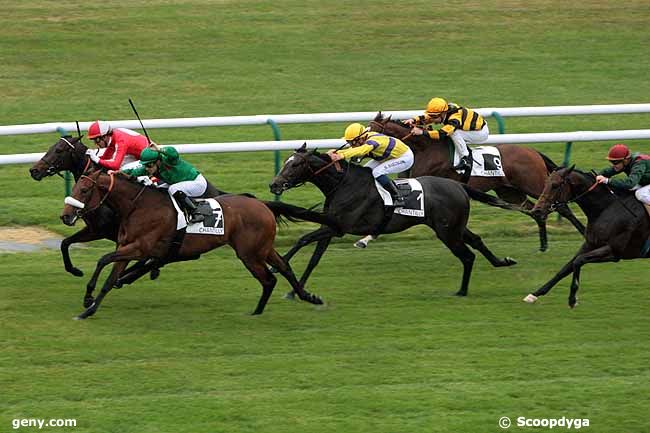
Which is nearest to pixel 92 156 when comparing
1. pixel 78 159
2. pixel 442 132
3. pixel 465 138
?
pixel 78 159

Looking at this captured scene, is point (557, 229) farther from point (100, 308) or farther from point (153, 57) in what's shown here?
point (153, 57)

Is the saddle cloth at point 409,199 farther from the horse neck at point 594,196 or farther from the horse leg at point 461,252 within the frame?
the horse neck at point 594,196

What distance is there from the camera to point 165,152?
11.2 meters

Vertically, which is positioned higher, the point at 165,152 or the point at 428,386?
the point at 165,152

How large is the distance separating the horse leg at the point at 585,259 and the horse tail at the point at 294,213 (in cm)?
225

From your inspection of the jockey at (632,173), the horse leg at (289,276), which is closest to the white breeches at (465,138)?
the jockey at (632,173)

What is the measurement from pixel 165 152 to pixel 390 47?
448 inches

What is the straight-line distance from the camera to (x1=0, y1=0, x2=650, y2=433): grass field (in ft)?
30.1

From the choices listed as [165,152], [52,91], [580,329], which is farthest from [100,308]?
[52,91]

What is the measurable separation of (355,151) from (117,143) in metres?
2.31

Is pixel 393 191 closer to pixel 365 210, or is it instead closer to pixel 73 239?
pixel 365 210

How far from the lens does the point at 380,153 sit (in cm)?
1219

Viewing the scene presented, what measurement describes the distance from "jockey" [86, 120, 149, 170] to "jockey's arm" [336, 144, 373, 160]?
1.92 metres

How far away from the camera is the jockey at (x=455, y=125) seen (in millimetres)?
13492
